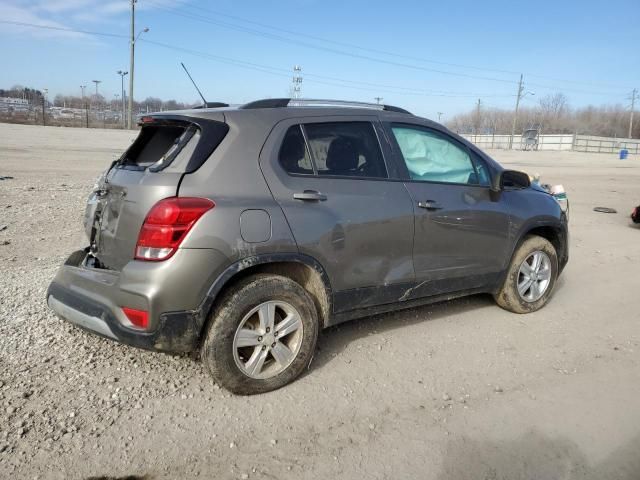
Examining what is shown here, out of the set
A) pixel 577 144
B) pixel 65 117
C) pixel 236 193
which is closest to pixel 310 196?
pixel 236 193

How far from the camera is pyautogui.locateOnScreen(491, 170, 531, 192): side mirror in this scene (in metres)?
4.43

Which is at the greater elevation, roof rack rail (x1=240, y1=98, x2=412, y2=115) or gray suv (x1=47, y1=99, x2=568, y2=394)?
roof rack rail (x1=240, y1=98, x2=412, y2=115)

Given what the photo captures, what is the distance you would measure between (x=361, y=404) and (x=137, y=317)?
57.4 inches

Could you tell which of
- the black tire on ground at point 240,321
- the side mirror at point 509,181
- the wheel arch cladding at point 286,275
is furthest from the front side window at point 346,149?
the side mirror at point 509,181

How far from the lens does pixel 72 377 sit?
340cm

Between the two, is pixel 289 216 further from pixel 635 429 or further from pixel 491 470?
pixel 635 429

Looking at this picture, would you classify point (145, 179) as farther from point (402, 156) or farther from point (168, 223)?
point (402, 156)

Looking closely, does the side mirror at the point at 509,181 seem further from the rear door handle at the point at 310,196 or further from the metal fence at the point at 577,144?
the metal fence at the point at 577,144

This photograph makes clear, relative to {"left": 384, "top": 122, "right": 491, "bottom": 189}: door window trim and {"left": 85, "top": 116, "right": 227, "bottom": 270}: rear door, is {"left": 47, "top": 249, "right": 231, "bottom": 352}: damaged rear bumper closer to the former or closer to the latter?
{"left": 85, "top": 116, "right": 227, "bottom": 270}: rear door

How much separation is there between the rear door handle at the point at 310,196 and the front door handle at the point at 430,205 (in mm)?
881

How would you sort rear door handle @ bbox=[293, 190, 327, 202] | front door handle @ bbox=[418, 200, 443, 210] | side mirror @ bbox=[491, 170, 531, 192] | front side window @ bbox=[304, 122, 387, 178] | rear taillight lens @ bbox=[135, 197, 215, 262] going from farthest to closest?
side mirror @ bbox=[491, 170, 531, 192] → front door handle @ bbox=[418, 200, 443, 210] → front side window @ bbox=[304, 122, 387, 178] → rear door handle @ bbox=[293, 190, 327, 202] → rear taillight lens @ bbox=[135, 197, 215, 262]

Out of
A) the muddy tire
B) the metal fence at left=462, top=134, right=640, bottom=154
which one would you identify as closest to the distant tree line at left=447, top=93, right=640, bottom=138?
the metal fence at left=462, top=134, right=640, bottom=154

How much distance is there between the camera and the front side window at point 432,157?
4.04 metres

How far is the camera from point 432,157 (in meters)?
4.24
